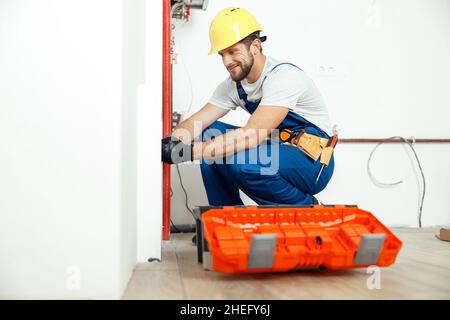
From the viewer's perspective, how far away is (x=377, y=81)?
2920 millimetres

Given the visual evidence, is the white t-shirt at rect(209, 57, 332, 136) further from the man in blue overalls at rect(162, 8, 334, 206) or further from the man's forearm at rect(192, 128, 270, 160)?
the man's forearm at rect(192, 128, 270, 160)

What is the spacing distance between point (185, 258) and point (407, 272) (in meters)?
0.79

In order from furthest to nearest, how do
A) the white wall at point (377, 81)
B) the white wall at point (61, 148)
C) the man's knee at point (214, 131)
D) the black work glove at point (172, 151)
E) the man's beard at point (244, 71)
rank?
the white wall at point (377, 81) → the man's knee at point (214, 131) → the man's beard at point (244, 71) → the black work glove at point (172, 151) → the white wall at point (61, 148)

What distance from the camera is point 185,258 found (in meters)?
1.75

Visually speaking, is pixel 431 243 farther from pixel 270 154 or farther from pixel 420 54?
pixel 420 54

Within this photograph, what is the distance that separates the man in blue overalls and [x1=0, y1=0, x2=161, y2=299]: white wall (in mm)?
689

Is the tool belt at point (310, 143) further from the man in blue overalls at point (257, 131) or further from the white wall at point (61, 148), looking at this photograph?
the white wall at point (61, 148)

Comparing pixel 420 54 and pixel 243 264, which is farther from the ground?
pixel 420 54

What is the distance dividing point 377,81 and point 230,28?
4.28 ft

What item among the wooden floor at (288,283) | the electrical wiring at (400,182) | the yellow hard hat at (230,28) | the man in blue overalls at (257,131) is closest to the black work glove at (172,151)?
the man in blue overalls at (257,131)

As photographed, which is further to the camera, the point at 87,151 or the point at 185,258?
the point at 185,258

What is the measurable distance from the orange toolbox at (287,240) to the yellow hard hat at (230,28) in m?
0.84

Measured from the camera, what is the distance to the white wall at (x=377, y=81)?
9.19 feet
